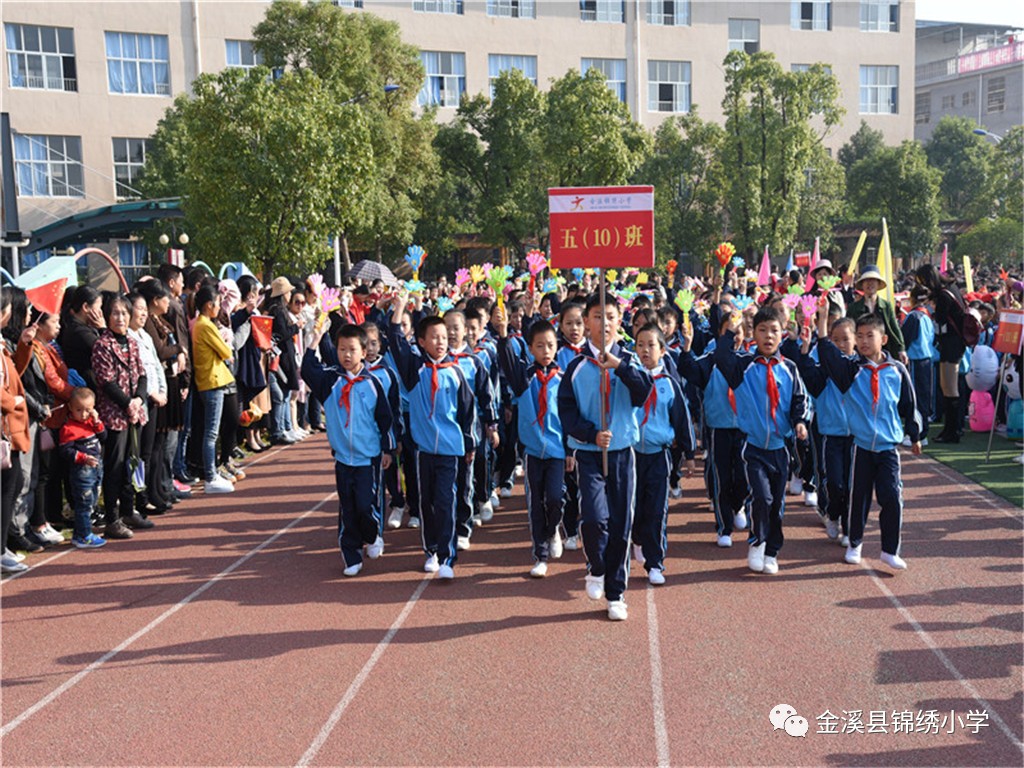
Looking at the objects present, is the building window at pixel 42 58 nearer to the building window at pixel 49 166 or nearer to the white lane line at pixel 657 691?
the building window at pixel 49 166

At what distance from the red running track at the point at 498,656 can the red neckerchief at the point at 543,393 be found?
3.71 feet

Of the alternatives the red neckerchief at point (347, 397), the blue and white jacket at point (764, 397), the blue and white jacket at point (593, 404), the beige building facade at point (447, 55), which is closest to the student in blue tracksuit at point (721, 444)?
the blue and white jacket at point (764, 397)

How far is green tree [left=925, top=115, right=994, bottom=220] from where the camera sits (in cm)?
4794

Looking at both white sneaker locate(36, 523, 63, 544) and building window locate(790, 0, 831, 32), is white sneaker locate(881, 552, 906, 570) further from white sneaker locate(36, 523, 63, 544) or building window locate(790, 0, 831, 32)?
building window locate(790, 0, 831, 32)

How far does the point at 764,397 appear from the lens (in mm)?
6828

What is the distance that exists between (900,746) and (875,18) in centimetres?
4554

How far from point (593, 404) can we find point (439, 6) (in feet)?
114

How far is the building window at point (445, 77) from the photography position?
37438 mm

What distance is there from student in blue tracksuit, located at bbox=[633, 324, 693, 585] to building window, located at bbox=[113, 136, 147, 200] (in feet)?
105

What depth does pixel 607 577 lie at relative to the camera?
6086 mm

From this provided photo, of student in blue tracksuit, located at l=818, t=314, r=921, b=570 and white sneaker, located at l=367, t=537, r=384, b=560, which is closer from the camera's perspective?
student in blue tracksuit, located at l=818, t=314, r=921, b=570

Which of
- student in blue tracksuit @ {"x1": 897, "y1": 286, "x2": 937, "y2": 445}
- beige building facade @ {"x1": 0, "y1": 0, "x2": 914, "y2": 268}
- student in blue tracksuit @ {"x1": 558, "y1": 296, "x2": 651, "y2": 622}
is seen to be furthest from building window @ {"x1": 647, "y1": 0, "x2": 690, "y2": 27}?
student in blue tracksuit @ {"x1": 558, "y1": 296, "x2": 651, "y2": 622}

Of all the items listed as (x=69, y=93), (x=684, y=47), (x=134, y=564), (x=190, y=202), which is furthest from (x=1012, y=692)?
(x=684, y=47)

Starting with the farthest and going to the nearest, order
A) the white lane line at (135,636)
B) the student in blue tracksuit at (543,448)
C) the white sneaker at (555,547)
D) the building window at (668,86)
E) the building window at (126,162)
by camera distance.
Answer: the building window at (668,86), the building window at (126,162), the white sneaker at (555,547), the student in blue tracksuit at (543,448), the white lane line at (135,636)
